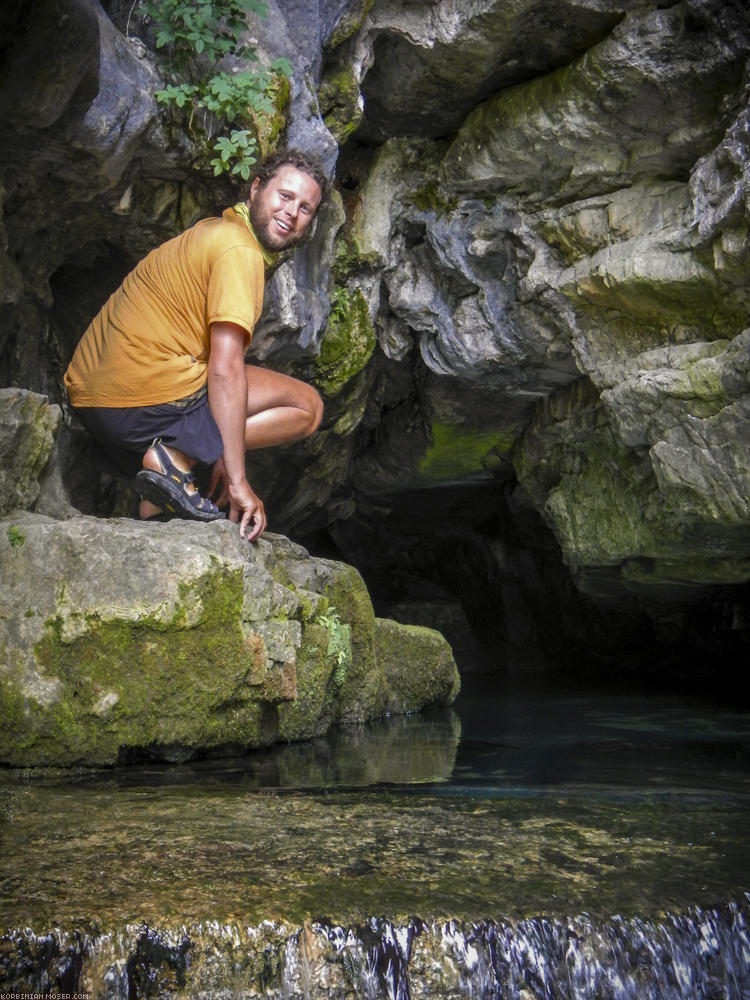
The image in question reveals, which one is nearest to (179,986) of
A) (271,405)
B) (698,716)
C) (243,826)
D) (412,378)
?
(243,826)

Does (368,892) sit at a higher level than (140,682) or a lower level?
lower

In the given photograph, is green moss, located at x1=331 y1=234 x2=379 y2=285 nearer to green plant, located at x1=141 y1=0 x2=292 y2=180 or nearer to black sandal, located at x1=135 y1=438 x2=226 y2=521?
green plant, located at x1=141 y1=0 x2=292 y2=180

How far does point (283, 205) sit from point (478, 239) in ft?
8.70

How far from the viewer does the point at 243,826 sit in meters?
2.68

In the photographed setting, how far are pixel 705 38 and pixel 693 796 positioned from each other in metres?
4.50

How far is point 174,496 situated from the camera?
14.5 feet

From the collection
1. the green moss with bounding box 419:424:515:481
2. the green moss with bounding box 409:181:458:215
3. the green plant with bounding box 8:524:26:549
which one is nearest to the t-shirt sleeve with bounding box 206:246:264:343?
the green plant with bounding box 8:524:26:549

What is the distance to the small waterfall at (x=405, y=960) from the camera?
195cm

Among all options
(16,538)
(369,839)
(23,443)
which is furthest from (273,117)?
(369,839)

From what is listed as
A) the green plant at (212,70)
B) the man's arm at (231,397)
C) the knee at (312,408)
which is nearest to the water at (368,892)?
the man's arm at (231,397)

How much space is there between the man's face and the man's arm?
2.36 ft

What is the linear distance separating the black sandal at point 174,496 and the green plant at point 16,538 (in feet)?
2.87

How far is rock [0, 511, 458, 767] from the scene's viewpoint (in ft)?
11.6

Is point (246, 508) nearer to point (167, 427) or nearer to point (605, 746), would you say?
point (167, 427)
